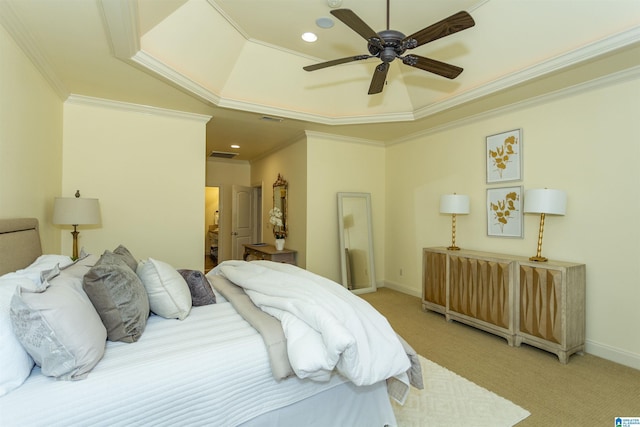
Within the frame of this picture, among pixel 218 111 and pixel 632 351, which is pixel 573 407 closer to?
pixel 632 351

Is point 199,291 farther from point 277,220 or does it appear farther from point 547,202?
point 547,202

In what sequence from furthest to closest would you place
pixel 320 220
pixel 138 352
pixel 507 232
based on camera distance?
pixel 320 220 < pixel 507 232 < pixel 138 352

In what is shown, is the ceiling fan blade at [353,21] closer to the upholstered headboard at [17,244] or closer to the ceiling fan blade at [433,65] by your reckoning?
the ceiling fan blade at [433,65]

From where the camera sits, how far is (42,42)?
2.40 m

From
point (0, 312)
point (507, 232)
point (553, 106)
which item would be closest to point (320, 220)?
point (507, 232)

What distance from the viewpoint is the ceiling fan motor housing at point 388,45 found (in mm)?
2068

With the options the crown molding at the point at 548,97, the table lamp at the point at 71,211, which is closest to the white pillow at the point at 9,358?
the table lamp at the point at 71,211

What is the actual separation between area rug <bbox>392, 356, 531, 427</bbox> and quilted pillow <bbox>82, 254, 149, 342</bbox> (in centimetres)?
169

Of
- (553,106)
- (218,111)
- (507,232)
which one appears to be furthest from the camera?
(218,111)

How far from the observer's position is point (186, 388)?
135cm

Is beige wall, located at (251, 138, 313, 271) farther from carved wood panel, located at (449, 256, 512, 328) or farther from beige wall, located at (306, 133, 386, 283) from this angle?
carved wood panel, located at (449, 256, 512, 328)

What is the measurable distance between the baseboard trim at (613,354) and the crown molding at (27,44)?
5308 mm

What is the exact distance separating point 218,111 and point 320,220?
2185 mm

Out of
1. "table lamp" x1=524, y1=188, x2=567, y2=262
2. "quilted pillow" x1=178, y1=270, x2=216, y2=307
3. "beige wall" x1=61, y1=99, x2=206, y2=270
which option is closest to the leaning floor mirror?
"beige wall" x1=61, y1=99, x2=206, y2=270
